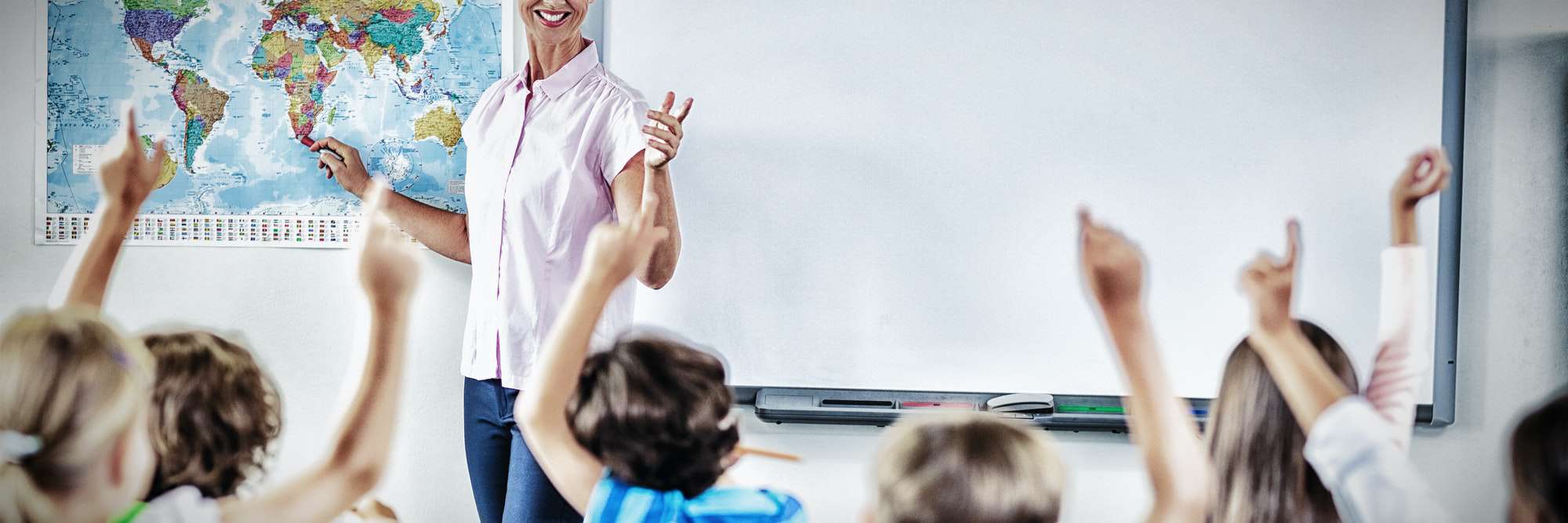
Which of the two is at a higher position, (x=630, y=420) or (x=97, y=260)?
(x=97, y=260)

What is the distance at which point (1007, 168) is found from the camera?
1.82 m

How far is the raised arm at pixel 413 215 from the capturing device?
186 cm

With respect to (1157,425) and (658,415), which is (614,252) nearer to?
(658,415)

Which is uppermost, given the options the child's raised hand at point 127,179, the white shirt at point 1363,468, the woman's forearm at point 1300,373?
the child's raised hand at point 127,179

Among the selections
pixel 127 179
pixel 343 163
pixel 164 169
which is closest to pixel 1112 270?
pixel 343 163

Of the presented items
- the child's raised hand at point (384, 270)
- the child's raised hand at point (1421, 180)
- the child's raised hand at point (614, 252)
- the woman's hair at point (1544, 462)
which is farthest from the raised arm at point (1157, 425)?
the child's raised hand at point (384, 270)

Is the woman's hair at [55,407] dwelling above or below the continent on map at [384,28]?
below

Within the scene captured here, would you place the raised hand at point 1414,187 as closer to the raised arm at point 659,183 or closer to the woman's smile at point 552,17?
the raised arm at point 659,183

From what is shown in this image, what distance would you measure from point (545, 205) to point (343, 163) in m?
0.50

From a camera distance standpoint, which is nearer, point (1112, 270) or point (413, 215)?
point (1112, 270)

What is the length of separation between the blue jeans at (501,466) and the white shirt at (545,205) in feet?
0.21

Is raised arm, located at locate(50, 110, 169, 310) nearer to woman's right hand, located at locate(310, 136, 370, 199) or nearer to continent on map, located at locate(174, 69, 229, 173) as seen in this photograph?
continent on map, located at locate(174, 69, 229, 173)

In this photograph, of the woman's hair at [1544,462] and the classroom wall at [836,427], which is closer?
the woman's hair at [1544,462]

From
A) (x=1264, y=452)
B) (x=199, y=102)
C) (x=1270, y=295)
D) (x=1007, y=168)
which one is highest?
(x=199, y=102)
